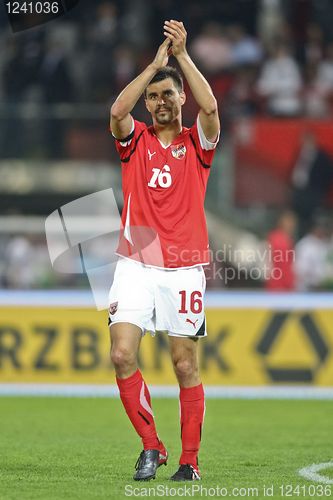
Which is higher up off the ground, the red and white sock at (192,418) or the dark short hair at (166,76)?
the dark short hair at (166,76)

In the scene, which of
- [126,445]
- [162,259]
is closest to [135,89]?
[162,259]

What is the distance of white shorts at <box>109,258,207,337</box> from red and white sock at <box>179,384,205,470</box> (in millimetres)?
334

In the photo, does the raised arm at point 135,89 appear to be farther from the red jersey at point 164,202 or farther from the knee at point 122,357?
the knee at point 122,357

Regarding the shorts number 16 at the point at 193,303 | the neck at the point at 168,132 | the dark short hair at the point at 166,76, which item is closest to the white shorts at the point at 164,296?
the shorts number 16 at the point at 193,303

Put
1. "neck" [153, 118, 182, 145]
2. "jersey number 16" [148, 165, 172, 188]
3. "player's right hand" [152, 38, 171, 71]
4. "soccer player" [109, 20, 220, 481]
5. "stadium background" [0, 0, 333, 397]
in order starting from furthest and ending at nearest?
"stadium background" [0, 0, 333, 397] < "neck" [153, 118, 182, 145] < "jersey number 16" [148, 165, 172, 188] < "soccer player" [109, 20, 220, 481] < "player's right hand" [152, 38, 171, 71]

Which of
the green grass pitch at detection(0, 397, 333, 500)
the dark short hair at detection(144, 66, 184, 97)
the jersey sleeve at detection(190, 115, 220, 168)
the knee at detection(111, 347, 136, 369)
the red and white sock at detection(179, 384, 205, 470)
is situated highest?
the dark short hair at detection(144, 66, 184, 97)

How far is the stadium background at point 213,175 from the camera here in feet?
40.7

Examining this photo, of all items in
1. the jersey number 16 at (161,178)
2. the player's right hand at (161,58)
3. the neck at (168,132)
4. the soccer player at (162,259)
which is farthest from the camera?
the neck at (168,132)

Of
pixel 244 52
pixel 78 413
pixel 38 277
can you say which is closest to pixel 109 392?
pixel 78 413

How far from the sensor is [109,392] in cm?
1234

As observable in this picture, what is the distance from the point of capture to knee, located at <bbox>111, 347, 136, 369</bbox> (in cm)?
634

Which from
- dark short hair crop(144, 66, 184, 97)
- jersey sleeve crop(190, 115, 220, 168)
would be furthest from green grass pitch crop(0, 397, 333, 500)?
dark short hair crop(144, 66, 184, 97)

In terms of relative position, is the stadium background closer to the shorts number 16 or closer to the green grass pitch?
the green grass pitch

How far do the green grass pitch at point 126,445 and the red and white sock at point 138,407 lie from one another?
9.3 inches
